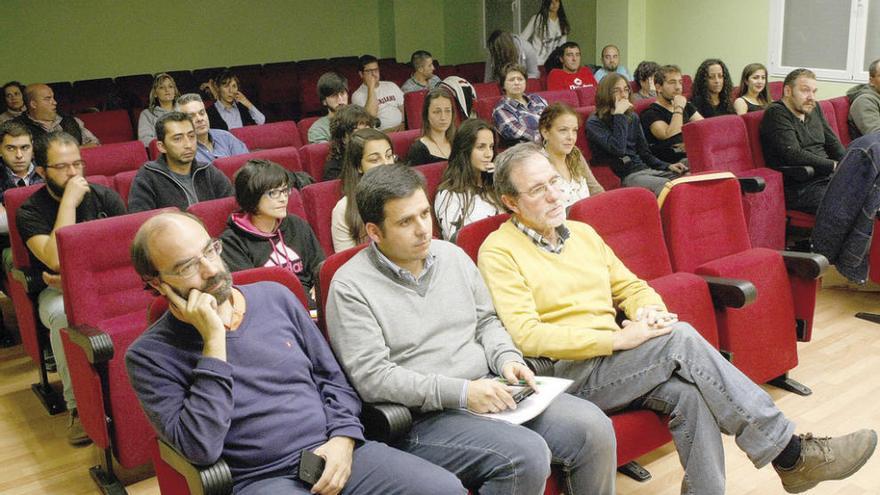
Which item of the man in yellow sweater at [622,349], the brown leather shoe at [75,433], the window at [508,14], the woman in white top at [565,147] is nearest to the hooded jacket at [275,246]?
the man in yellow sweater at [622,349]

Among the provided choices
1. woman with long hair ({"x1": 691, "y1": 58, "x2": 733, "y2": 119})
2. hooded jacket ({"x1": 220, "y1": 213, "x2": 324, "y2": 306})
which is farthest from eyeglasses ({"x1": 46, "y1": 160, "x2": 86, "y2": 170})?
woman with long hair ({"x1": 691, "y1": 58, "x2": 733, "y2": 119})

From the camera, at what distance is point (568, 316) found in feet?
7.67

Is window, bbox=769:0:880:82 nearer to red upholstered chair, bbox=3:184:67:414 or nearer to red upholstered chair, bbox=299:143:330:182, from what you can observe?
red upholstered chair, bbox=299:143:330:182

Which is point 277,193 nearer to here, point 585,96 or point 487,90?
point 487,90

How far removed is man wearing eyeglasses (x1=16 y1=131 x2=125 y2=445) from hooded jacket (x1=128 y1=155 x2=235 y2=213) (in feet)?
0.54

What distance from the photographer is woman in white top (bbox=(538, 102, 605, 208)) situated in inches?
142

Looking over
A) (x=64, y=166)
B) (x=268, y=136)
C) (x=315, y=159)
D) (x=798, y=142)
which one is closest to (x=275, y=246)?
(x=64, y=166)

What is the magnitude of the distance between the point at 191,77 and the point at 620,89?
464 cm

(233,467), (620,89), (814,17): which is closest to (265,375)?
(233,467)

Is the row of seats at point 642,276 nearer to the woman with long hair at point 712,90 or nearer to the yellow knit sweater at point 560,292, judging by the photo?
the yellow knit sweater at point 560,292

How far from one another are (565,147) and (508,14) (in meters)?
6.45

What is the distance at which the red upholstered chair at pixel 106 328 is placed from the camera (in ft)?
8.27

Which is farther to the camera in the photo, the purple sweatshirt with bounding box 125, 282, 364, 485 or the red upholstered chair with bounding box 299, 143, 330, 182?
the red upholstered chair with bounding box 299, 143, 330, 182

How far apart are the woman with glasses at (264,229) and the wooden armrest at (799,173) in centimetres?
273
